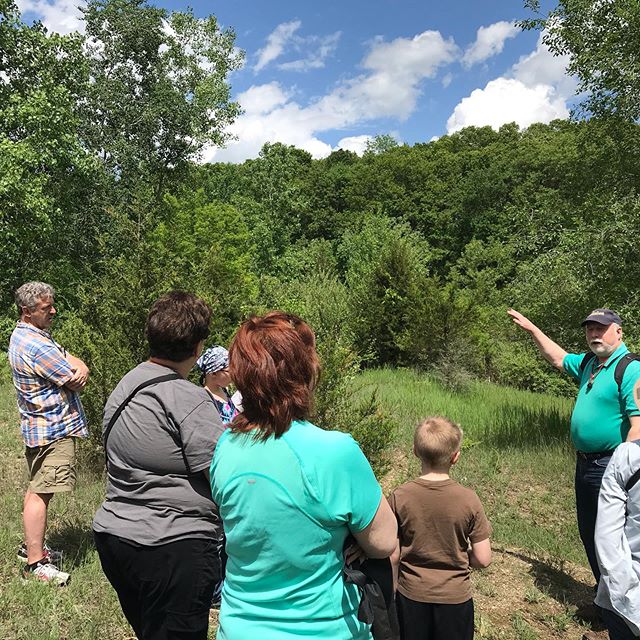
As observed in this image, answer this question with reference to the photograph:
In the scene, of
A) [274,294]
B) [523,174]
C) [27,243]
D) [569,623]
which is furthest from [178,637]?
[523,174]

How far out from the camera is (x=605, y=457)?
3619 millimetres

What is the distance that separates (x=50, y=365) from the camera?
138 inches

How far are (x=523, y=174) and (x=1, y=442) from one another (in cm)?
4056

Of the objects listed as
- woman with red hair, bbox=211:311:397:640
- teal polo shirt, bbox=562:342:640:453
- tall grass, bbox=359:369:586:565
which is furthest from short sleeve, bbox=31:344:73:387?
tall grass, bbox=359:369:586:565

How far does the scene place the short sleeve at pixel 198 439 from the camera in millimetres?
2121

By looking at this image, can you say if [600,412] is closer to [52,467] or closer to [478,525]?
[478,525]

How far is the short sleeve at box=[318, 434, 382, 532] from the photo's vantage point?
1.54 m

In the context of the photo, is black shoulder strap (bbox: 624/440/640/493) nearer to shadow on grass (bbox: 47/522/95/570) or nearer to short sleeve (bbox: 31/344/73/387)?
short sleeve (bbox: 31/344/73/387)

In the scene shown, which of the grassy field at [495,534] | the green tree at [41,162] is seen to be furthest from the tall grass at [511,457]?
the green tree at [41,162]

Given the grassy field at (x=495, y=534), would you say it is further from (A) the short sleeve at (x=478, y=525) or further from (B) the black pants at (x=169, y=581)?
(A) the short sleeve at (x=478, y=525)

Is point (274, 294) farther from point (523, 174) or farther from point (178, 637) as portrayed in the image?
point (523, 174)

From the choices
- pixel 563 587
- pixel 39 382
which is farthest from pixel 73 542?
pixel 563 587

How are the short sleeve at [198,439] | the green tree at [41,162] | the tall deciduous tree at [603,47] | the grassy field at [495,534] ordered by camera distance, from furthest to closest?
1. the green tree at [41,162]
2. the tall deciduous tree at [603,47]
3. the grassy field at [495,534]
4. the short sleeve at [198,439]

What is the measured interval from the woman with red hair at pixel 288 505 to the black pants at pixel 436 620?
2.95 ft
